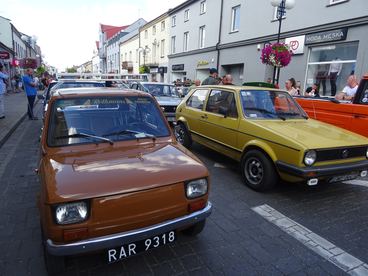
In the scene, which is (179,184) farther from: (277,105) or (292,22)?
(292,22)

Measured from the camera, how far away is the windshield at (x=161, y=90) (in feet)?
37.1

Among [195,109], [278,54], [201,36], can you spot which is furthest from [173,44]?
[195,109]

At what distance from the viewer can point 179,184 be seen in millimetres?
2504

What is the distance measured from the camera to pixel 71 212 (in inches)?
85.7

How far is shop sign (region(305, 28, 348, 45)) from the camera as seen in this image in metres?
11.6

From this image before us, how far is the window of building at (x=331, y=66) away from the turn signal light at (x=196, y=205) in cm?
1145

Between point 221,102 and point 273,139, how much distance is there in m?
1.77

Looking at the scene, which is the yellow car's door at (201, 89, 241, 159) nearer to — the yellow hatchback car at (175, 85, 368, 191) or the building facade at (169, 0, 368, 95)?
the yellow hatchback car at (175, 85, 368, 191)

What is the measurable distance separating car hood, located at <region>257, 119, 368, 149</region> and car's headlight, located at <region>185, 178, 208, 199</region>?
1.97 meters

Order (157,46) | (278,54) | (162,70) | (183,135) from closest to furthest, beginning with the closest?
1. (183,135)
2. (278,54)
3. (162,70)
4. (157,46)

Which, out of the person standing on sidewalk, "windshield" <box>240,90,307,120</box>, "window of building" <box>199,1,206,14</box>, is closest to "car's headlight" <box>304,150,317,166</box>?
"windshield" <box>240,90,307,120</box>

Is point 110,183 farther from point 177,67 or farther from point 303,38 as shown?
point 177,67

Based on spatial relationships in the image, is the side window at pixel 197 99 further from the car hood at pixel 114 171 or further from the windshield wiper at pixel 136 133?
the car hood at pixel 114 171

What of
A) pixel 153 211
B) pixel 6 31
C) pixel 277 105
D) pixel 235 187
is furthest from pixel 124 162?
pixel 6 31
